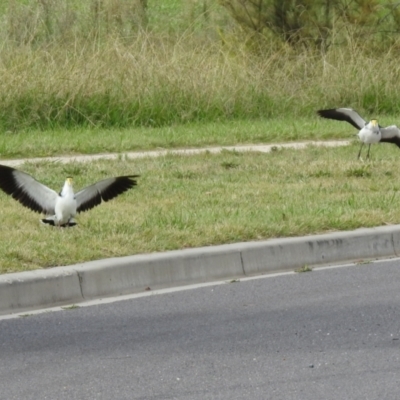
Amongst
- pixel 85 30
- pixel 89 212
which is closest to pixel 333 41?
pixel 85 30

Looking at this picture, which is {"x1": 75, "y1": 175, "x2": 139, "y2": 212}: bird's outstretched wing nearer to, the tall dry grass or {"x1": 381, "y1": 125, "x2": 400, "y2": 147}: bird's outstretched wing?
{"x1": 381, "y1": 125, "x2": 400, "y2": 147}: bird's outstretched wing

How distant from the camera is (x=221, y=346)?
642 centimetres

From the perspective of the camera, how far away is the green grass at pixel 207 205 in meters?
8.32

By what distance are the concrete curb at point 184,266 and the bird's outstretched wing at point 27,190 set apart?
88cm

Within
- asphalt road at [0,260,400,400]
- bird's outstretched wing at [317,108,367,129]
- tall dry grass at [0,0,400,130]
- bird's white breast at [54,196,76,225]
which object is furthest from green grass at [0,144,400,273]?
tall dry grass at [0,0,400,130]

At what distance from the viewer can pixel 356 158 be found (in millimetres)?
13289

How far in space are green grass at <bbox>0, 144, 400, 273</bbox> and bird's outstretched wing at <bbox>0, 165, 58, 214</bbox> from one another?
211 mm

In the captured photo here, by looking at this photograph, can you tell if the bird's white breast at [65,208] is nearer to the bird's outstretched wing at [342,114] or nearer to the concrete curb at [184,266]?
the concrete curb at [184,266]

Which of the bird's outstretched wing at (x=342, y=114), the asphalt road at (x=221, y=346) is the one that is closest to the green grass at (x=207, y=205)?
the bird's outstretched wing at (x=342, y=114)

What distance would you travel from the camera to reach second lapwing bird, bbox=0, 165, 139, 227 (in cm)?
834

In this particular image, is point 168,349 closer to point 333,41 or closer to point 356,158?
point 356,158

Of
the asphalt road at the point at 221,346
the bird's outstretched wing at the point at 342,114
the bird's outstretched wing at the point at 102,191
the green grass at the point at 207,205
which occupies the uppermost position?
the bird's outstretched wing at the point at 102,191

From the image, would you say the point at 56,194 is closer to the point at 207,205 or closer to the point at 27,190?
the point at 27,190

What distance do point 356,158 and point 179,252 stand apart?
550 centimetres
